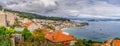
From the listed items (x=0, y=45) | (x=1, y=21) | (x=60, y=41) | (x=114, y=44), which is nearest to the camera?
(x=0, y=45)

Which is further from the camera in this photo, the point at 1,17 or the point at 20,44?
the point at 1,17

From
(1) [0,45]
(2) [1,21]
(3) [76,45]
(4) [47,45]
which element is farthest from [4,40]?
(2) [1,21]

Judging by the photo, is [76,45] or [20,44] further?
[76,45]

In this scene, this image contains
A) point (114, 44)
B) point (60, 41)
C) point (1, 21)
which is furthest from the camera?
point (1, 21)

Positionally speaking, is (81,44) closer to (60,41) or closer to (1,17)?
(60,41)

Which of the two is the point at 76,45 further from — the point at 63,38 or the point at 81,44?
the point at 63,38

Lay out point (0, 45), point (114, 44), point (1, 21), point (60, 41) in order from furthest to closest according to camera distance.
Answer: point (1, 21), point (60, 41), point (114, 44), point (0, 45)

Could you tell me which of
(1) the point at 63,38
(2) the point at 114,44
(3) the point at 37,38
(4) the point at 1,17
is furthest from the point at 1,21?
(2) the point at 114,44
